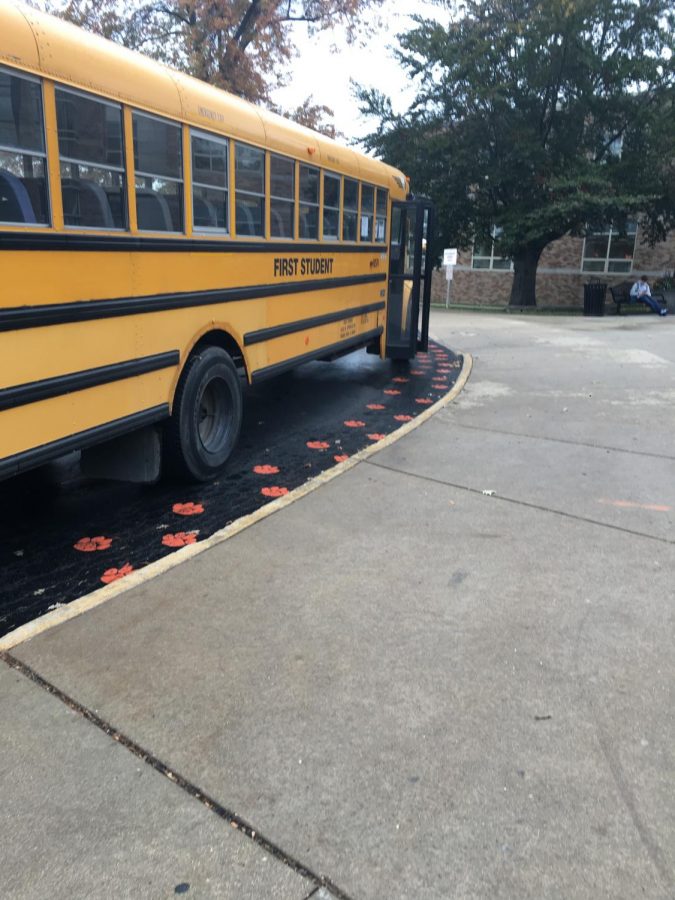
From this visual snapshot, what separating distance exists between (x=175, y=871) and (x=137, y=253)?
10.7ft

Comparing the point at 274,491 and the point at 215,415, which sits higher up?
the point at 215,415

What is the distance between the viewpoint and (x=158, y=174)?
4.24 metres

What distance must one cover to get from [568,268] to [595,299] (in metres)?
6.87

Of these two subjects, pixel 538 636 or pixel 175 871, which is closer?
pixel 175 871

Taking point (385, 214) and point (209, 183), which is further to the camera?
point (385, 214)

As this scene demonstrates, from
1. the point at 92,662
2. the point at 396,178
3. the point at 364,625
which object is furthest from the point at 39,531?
the point at 396,178

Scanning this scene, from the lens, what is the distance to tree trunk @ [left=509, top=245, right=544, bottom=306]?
24.5 m

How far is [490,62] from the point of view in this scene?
21375 millimetres

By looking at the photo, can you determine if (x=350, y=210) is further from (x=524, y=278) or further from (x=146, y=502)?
(x=524, y=278)

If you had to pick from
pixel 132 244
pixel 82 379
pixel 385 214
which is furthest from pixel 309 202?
pixel 82 379

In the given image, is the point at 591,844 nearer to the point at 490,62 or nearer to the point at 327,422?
the point at 327,422

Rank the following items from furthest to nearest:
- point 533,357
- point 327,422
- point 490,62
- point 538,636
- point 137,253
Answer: point 490,62 → point 533,357 → point 327,422 → point 137,253 → point 538,636

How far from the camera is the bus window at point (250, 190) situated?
513cm

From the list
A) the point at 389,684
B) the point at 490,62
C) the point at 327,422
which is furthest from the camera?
the point at 490,62
